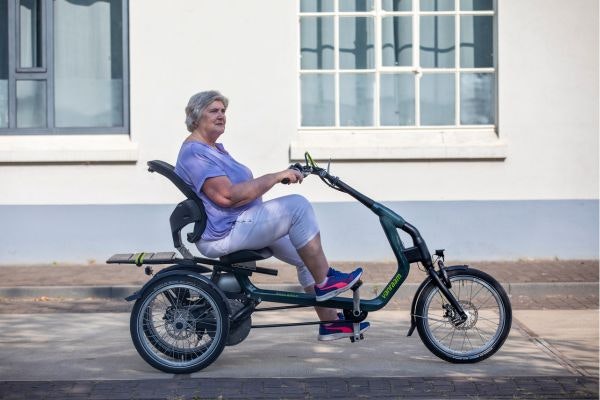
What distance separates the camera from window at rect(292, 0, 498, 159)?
13.0 metres

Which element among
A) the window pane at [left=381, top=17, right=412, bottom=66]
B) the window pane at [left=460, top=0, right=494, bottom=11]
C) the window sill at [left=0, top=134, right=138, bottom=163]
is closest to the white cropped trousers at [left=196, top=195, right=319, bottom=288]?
the window sill at [left=0, top=134, right=138, bottom=163]

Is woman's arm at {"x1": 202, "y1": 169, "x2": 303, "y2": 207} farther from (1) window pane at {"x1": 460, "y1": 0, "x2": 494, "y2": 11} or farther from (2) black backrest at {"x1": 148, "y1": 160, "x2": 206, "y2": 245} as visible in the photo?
(1) window pane at {"x1": 460, "y1": 0, "x2": 494, "y2": 11}

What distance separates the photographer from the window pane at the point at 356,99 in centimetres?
1306

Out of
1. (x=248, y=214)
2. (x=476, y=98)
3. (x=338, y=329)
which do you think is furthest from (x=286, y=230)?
(x=476, y=98)

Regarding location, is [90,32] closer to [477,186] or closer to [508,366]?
[477,186]

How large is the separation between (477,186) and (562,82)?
1445 millimetres

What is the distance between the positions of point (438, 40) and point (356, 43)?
911 millimetres

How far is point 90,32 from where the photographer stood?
43.3 ft

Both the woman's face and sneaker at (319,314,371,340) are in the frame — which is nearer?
sneaker at (319,314,371,340)

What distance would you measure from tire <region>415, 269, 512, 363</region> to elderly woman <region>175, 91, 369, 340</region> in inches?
16.4

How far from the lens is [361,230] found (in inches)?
498

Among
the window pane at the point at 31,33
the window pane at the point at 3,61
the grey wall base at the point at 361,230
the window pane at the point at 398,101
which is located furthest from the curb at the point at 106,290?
the window pane at the point at 31,33

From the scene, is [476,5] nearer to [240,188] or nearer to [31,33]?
[31,33]

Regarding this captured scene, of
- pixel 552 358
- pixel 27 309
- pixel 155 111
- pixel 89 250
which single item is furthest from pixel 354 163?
pixel 552 358
